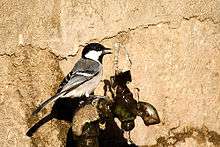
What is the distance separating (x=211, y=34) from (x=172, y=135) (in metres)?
0.65

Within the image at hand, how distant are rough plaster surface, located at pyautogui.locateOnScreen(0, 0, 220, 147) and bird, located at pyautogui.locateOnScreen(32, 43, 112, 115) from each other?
0.19ft

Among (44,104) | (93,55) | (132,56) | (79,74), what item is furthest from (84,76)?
(44,104)

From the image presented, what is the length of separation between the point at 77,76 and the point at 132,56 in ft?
1.18

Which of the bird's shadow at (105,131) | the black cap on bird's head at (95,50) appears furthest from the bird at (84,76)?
the bird's shadow at (105,131)

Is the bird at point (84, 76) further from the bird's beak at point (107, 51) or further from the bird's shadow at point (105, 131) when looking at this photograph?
the bird's shadow at point (105, 131)

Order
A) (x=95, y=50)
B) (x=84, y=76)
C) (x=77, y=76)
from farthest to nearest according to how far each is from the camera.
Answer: (x=84, y=76) → (x=77, y=76) → (x=95, y=50)

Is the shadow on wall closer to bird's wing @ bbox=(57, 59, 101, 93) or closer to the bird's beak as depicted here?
bird's wing @ bbox=(57, 59, 101, 93)

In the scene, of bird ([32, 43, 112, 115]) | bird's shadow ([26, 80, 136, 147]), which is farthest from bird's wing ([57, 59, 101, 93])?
bird's shadow ([26, 80, 136, 147])

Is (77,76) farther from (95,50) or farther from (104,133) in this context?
(104,133)

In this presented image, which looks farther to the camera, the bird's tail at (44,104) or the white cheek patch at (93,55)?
the white cheek patch at (93,55)

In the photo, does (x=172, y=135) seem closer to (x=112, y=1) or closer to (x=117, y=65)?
(x=117, y=65)

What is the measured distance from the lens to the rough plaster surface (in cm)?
379

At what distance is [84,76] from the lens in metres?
4.11

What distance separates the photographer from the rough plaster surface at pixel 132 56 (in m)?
3.79
